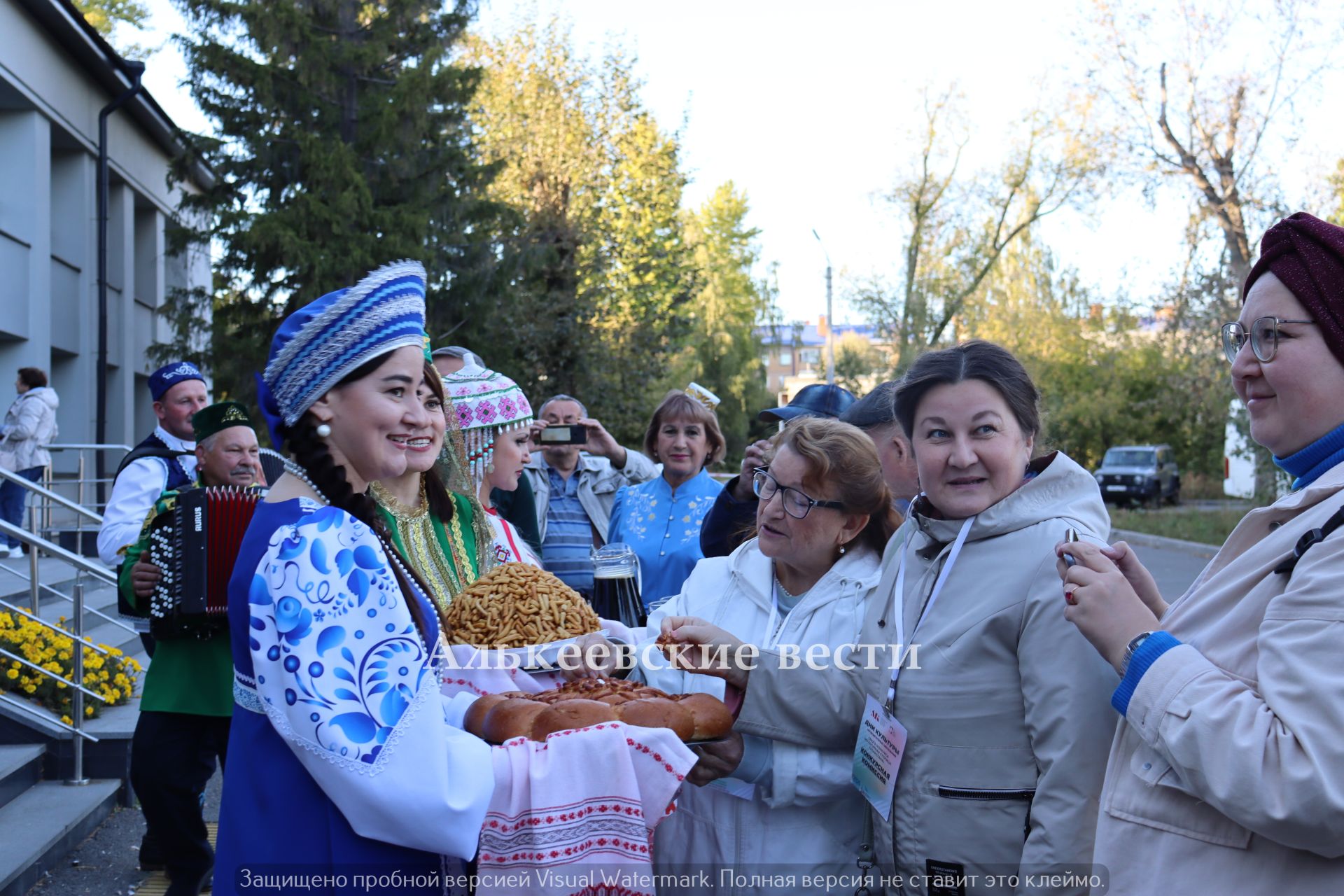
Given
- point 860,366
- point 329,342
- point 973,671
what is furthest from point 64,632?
point 860,366

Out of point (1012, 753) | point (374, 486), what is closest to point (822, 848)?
point (1012, 753)

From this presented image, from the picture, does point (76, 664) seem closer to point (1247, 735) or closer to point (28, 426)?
point (1247, 735)

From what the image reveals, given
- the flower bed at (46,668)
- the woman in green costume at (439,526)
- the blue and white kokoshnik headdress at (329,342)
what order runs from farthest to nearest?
the flower bed at (46,668) < the woman in green costume at (439,526) < the blue and white kokoshnik headdress at (329,342)

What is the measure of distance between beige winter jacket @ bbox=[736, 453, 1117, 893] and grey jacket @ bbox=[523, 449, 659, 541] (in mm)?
4184

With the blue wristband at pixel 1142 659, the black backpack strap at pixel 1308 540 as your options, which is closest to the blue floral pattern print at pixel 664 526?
the blue wristband at pixel 1142 659

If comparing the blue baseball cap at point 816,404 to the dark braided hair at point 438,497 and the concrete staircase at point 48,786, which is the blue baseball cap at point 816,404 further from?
the concrete staircase at point 48,786

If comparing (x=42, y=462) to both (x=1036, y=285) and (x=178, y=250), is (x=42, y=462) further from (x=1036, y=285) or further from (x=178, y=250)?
(x=1036, y=285)

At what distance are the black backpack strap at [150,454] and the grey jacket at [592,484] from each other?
2.02 meters

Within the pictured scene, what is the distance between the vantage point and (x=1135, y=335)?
47094 millimetres

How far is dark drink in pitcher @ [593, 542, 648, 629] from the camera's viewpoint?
3719mm

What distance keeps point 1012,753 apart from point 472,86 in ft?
55.7

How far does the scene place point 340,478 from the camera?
224 centimetres

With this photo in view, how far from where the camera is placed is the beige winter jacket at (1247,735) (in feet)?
5.62

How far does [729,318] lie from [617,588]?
38562 millimetres
